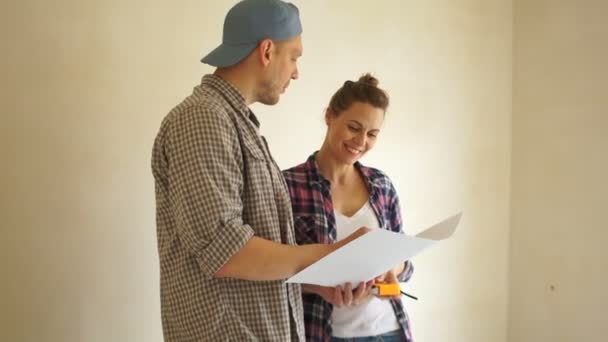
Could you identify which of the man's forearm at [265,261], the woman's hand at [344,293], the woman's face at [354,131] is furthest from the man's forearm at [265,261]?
the woman's face at [354,131]

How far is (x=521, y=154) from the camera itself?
98.1 inches

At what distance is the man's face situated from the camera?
108cm

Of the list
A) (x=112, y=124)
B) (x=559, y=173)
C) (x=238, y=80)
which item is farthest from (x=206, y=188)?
(x=559, y=173)

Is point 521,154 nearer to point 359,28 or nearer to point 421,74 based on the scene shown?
point 421,74

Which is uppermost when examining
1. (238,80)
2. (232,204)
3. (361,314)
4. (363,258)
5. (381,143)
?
(238,80)

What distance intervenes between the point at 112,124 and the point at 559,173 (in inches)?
72.3

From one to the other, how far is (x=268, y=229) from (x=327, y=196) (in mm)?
382

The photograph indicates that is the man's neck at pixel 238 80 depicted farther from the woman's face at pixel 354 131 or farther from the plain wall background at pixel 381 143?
the plain wall background at pixel 381 143

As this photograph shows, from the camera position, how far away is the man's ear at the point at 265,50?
3.45 feet

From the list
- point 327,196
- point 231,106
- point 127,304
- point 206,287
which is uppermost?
point 231,106

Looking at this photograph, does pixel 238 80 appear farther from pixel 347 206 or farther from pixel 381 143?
pixel 381 143

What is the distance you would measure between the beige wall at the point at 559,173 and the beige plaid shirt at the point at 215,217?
5.47 feet

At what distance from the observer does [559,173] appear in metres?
2.35

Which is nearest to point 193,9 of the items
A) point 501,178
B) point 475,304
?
point 501,178
